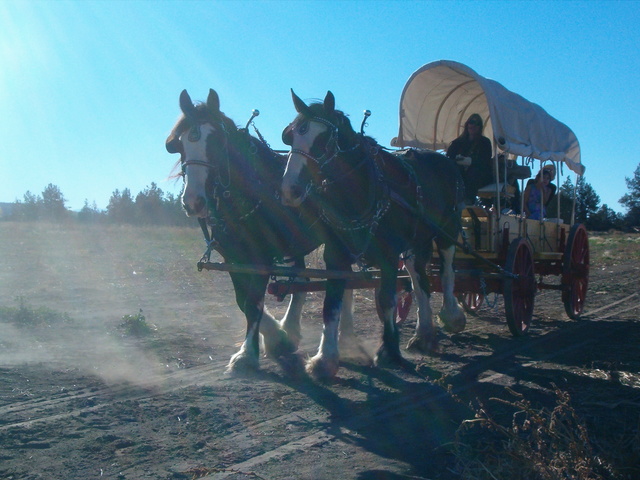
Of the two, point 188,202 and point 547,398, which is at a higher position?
point 188,202

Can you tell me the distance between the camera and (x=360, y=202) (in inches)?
213

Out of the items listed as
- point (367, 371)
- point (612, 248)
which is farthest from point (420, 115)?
point (612, 248)

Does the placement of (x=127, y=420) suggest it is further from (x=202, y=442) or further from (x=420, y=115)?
(x=420, y=115)

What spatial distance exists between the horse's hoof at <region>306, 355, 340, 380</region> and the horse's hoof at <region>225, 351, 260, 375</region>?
0.53m

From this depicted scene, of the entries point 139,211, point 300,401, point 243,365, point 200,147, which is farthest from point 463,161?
point 139,211

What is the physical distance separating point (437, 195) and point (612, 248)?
26632 millimetres

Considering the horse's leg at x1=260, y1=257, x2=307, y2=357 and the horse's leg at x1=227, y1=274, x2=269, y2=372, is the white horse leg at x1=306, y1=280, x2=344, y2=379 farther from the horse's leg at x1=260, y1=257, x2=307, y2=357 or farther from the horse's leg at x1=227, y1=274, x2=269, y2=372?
the horse's leg at x1=260, y1=257, x2=307, y2=357

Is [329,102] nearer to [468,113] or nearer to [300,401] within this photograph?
[300,401]

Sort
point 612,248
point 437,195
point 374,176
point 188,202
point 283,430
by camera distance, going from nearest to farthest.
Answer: point 283,430, point 188,202, point 374,176, point 437,195, point 612,248

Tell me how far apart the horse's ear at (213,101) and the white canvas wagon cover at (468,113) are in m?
3.42

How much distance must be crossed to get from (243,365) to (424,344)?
81.8 inches

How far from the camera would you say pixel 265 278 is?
5.72m

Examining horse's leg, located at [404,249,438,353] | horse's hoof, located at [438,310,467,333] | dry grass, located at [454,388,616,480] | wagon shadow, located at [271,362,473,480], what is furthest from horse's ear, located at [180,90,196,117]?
horse's hoof, located at [438,310,467,333]

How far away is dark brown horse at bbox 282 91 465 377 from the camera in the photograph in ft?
16.5
